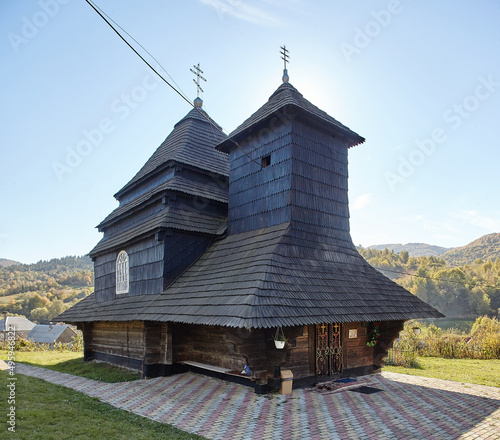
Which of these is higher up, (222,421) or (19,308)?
(222,421)

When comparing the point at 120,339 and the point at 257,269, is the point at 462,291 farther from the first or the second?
the point at 257,269

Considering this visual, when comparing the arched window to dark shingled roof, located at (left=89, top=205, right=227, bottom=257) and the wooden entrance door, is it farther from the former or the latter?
the wooden entrance door

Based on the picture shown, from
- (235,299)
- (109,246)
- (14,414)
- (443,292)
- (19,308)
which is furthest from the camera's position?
(19,308)

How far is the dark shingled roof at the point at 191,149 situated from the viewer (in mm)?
12922

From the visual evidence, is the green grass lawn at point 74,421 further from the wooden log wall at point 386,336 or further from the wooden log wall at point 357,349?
the wooden log wall at point 386,336

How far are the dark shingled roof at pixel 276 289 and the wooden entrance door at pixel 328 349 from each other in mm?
1164

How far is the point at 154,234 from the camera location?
445 inches

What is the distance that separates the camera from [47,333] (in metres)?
45.2

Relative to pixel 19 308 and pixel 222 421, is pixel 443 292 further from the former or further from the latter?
pixel 19 308

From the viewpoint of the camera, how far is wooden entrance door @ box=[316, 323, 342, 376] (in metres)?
9.14

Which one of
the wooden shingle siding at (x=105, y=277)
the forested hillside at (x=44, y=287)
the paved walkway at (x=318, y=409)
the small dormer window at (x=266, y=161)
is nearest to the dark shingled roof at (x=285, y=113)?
the small dormer window at (x=266, y=161)

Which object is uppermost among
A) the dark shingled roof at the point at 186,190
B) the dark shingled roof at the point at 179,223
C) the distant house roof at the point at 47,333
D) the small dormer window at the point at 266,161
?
the small dormer window at the point at 266,161

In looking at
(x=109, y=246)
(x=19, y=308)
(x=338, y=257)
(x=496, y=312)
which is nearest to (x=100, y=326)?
(x=109, y=246)

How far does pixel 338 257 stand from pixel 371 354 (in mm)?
2990
